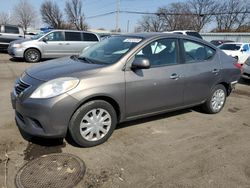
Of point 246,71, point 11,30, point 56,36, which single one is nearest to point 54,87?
point 246,71

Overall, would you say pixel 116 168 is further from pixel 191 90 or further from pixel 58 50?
pixel 58 50

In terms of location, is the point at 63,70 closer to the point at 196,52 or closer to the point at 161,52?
the point at 161,52

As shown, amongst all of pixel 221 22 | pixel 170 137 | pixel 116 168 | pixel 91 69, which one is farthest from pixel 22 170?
pixel 221 22

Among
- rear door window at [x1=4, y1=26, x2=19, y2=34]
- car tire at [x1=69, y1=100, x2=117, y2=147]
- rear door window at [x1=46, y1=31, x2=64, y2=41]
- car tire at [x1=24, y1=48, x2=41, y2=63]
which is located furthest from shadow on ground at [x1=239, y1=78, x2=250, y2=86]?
rear door window at [x1=4, y1=26, x2=19, y2=34]

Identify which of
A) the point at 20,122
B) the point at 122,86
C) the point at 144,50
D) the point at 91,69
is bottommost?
the point at 20,122

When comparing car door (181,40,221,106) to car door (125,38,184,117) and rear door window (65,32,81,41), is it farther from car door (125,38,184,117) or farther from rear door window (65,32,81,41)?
rear door window (65,32,81,41)

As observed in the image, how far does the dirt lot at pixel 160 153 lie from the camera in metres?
3.12

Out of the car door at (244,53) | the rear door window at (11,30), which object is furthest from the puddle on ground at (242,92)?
the rear door window at (11,30)

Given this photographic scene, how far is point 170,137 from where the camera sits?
14.1 ft

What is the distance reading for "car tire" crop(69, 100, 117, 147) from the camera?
3594mm

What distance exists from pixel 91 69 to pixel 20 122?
48.5 inches

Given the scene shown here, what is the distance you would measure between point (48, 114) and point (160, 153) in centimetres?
160

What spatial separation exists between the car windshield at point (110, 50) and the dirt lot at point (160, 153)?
3.95 ft

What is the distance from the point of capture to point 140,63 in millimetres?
3895
